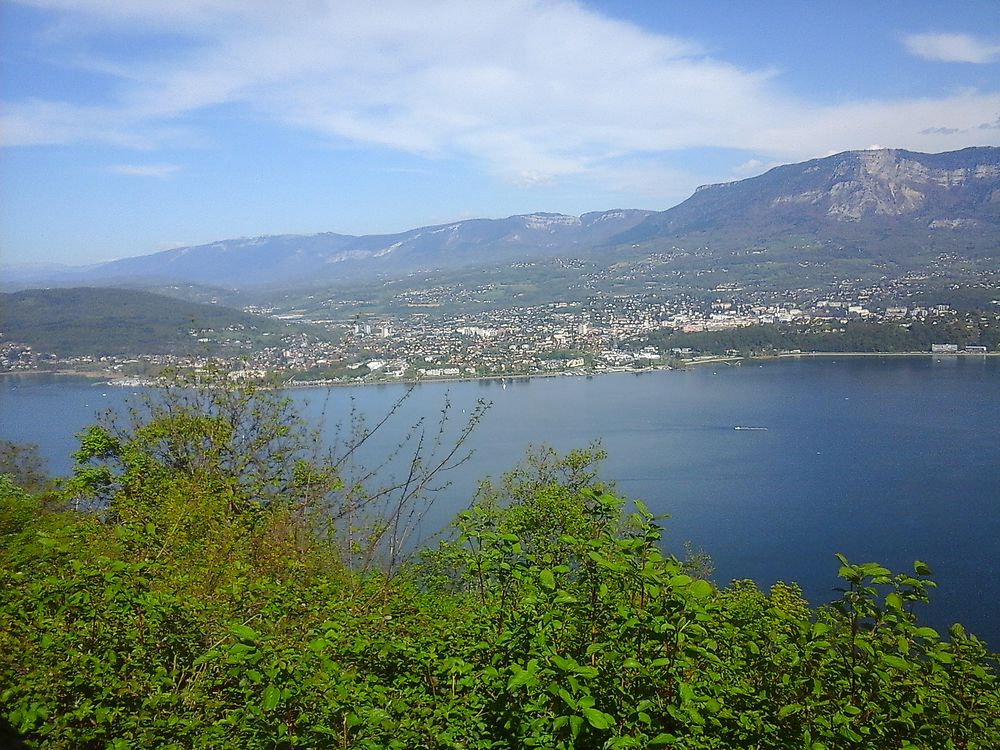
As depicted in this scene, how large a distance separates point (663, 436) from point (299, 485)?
1652 cm

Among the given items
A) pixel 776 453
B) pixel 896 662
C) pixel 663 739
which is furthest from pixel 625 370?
pixel 663 739

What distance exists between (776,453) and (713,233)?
245 ft

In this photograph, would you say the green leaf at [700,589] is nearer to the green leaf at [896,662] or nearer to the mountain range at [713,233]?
the green leaf at [896,662]

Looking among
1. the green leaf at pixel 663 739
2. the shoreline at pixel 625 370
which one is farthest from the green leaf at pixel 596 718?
the shoreline at pixel 625 370

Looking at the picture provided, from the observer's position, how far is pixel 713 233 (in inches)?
3487

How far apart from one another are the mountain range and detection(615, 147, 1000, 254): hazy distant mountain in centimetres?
13

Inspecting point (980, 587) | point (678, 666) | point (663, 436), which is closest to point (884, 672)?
point (678, 666)

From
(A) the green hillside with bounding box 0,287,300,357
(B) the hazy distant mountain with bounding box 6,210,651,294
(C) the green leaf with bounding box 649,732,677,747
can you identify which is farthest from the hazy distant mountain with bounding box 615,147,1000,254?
(C) the green leaf with bounding box 649,732,677,747

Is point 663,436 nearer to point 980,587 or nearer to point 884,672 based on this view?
point 980,587

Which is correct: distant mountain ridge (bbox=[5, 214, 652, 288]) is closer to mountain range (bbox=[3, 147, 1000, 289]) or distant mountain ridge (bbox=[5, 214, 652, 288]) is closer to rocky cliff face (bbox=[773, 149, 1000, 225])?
mountain range (bbox=[3, 147, 1000, 289])

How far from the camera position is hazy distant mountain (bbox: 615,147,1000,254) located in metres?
73.8

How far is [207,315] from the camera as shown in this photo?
2834 cm

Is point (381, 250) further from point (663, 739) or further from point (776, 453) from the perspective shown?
point (663, 739)

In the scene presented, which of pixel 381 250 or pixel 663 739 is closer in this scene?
pixel 663 739
